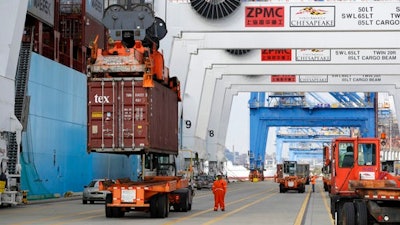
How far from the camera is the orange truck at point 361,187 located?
15.9 metres

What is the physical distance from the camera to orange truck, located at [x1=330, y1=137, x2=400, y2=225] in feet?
52.3

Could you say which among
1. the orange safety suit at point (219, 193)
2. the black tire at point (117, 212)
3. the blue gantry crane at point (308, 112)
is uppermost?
the blue gantry crane at point (308, 112)

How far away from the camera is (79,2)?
53562 millimetres

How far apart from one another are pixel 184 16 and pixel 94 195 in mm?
11631

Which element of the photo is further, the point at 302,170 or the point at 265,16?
the point at 302,170

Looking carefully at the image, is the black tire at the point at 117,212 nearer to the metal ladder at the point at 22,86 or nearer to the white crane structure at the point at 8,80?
the white crane structure at the point at 8,80

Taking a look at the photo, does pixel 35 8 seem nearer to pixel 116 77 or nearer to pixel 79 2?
pixel 79 2

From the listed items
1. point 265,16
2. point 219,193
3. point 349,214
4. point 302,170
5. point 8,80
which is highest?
point 265,16

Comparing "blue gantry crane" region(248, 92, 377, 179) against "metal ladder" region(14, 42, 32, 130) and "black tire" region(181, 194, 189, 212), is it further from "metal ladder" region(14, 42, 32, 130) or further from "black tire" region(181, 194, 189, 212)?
"black tire" region(181, 194, 189, 212)

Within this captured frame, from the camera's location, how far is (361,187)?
1625 centimetres

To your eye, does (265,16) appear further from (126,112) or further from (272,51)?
(126,112)

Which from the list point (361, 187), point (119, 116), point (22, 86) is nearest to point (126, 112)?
point (119, 116)

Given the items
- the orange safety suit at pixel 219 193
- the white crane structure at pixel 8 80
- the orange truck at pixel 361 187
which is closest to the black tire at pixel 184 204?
the orange safety suit at pixel 219 193

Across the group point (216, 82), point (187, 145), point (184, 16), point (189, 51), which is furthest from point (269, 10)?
point (216, 82)
